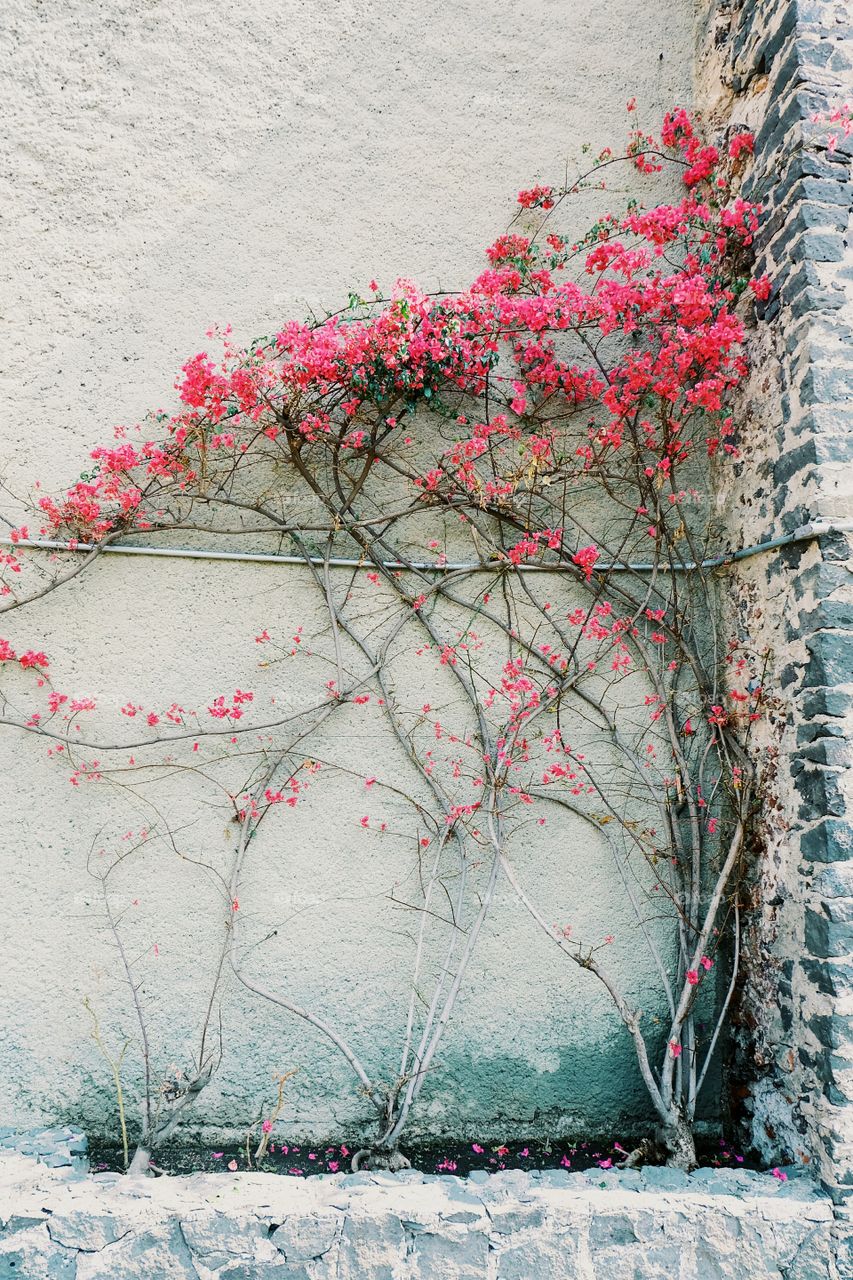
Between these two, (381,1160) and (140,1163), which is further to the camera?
(381,1160)

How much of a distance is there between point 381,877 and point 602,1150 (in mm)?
1186

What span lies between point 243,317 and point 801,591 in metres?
2.26

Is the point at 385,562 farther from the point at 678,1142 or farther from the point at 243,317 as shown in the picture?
the point at 678,1142

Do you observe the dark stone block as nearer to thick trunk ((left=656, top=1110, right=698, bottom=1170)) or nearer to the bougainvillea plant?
the bougainvillea plant

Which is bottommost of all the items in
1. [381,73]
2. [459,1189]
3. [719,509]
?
[459,1189]

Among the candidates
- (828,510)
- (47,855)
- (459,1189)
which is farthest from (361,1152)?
(828,510)

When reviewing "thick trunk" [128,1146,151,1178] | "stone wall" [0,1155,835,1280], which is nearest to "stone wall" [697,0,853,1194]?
"stone wall" [0,1155,835,1280]

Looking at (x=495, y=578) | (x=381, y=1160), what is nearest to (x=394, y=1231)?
(x=381, y=1160)

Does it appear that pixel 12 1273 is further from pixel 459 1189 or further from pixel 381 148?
pixel 381 148

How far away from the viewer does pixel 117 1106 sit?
279 cm

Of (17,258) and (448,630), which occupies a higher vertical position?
(17,258)

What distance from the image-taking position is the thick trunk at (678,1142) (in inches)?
105

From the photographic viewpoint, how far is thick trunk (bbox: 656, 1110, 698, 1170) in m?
2.66

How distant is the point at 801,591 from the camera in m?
2.73
